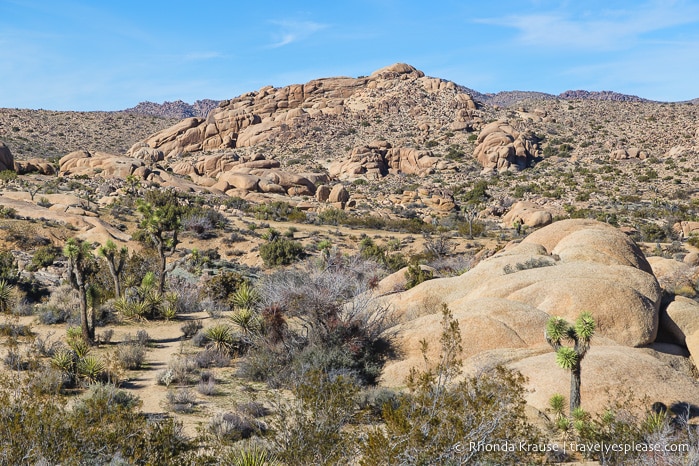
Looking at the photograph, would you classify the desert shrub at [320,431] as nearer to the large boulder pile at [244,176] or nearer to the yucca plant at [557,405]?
the yucca plant at [557,405]

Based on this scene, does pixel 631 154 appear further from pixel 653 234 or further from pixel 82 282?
pixel 82 282

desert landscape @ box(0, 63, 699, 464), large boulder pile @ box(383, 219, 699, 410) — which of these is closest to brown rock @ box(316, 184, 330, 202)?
desert landscape @ box(0, 63, 699, 464)

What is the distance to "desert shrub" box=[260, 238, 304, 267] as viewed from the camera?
104 ft

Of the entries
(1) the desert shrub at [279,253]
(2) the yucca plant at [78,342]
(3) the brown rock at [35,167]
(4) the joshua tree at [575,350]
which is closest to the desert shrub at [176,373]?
(2) the yucca plant at [78,342]

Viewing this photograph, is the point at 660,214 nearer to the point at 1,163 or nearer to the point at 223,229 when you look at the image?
the point at 223,229

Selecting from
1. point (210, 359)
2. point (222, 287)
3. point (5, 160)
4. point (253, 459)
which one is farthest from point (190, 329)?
point (5, 160)

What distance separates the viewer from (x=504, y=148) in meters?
68.1

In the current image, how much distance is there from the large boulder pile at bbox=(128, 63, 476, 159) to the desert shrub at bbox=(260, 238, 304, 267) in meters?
52.3

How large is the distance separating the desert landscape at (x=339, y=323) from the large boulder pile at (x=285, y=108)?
25.0m

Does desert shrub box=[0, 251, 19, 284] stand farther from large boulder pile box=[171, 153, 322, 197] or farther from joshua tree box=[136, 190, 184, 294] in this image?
large boulder pile box=[171, 153, 322, 197]

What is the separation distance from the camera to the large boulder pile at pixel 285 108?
271 feet

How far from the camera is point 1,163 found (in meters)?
51.2

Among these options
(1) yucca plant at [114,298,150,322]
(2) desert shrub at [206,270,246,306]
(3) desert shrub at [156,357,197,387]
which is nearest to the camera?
(3) desert shrub at [156,357,197,387]

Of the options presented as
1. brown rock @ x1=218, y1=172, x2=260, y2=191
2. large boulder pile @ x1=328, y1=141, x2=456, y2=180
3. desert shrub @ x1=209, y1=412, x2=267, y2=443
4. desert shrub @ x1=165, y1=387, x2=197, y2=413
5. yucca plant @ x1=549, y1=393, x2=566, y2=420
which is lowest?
desert shrub @ x1=165, y1=387, x2=197, y2=413
